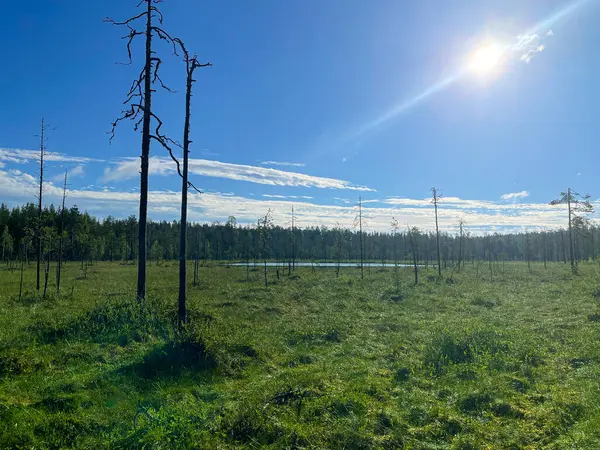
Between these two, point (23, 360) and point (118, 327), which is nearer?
point (23, 360)

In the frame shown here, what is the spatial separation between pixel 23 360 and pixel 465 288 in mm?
28958

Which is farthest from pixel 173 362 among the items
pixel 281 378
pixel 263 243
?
pixel 263 243

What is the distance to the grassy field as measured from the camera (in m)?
6.32

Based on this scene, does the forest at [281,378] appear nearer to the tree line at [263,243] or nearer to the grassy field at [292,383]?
the grassy field at [292,383]

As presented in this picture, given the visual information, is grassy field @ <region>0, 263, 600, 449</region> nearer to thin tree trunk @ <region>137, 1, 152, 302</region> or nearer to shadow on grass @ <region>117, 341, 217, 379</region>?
shadow on grass @ <region>117, 341, 217, 379</region>

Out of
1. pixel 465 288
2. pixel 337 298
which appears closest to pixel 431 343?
pixel 337 298

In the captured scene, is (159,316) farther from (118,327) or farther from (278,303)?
(278,303)

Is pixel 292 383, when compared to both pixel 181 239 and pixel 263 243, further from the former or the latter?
pixel 263 243

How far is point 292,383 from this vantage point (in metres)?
8.55

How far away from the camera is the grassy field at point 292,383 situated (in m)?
6.32

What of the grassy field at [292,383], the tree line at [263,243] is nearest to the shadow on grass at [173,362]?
the grassy field at [292,383]

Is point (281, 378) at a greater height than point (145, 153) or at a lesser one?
lesser

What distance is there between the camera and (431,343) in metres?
12.1

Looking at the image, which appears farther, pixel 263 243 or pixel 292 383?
pixel 263 243
